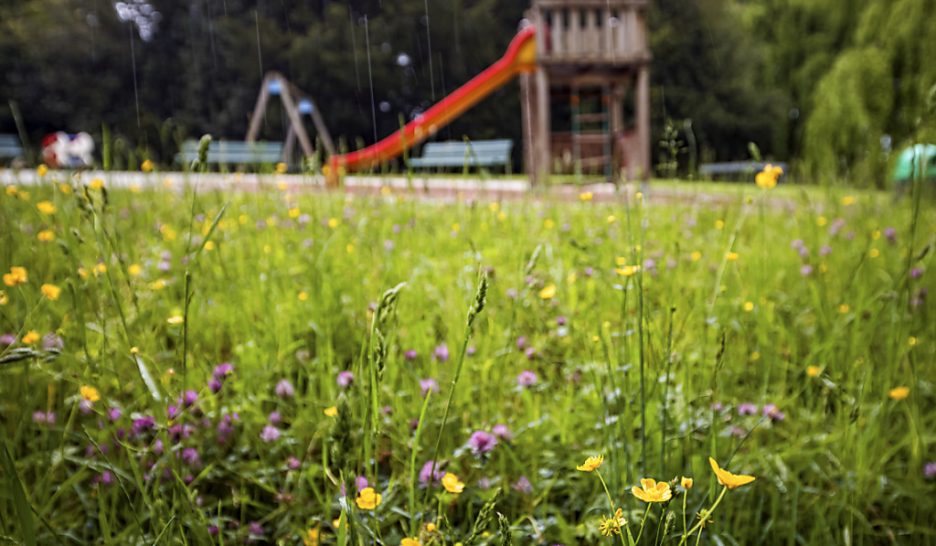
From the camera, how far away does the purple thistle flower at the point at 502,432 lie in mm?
1023

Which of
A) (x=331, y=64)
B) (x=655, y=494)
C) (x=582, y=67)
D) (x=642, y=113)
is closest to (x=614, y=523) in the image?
(x=655, y=494)

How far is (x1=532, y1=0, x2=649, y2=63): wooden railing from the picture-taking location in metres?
5.99

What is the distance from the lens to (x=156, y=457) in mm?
1032

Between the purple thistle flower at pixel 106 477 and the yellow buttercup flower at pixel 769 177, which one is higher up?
the yellow buttercup flower at pixel 769 177

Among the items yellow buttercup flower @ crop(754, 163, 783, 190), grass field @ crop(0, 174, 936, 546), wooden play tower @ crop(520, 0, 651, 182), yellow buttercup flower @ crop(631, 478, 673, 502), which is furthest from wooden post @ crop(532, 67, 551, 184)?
yellow buttercup flower @ crop(631, 478, 673, 502)

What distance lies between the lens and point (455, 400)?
1176mm

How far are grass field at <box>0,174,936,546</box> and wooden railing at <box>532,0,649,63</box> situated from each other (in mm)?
4509

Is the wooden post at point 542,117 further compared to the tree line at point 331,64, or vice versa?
the tree line at point 331,64

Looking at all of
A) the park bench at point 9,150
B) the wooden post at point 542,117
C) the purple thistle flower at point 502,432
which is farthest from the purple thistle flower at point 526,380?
the park bench at point 9,150

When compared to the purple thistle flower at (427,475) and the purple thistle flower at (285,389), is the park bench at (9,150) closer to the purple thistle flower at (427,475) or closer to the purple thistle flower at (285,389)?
the purple thistle flower at (285,389)

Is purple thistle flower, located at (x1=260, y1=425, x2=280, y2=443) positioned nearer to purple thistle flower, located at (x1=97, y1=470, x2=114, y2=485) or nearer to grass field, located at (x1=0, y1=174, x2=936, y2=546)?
grass field, located at (x1=0, y1=174, x2=936, y2=546)

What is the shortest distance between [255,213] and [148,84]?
15909 millimetres

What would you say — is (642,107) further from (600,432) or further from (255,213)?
(600,432)

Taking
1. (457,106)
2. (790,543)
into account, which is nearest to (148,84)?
(457,106)
